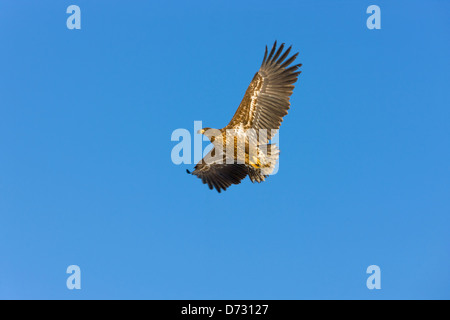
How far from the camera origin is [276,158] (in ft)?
32.7

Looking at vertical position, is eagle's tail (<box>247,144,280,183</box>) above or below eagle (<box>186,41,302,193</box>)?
below

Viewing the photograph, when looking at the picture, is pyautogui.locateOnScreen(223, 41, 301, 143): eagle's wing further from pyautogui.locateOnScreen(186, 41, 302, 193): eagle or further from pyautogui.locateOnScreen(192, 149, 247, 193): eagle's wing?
pyautogui.locateOnScreen(192, 149, 247, 193): eagle's wing

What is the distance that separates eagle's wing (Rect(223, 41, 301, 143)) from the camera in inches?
386

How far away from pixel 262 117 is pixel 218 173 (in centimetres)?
224

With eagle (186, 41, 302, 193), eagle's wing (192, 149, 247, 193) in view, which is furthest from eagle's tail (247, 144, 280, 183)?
eagle's wing (192, 149, 247, 193)

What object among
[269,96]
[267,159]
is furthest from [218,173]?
[269,96]

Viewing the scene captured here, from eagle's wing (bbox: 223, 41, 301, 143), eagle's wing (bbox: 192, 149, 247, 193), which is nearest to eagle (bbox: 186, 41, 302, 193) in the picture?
eagle's wing (bbox: 223, 41, 301, 143)

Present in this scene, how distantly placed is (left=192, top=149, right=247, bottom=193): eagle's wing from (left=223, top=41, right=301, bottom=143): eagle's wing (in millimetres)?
1446

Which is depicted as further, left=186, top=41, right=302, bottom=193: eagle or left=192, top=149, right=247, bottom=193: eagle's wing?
left=192, top=149, right=247, bottom=193: eagle's wing

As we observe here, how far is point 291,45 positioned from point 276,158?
109 inches

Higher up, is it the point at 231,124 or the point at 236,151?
the point at 231,124

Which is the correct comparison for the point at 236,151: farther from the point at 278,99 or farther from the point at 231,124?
the point at 278,99

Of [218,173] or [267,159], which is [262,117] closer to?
[267,159]
